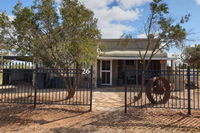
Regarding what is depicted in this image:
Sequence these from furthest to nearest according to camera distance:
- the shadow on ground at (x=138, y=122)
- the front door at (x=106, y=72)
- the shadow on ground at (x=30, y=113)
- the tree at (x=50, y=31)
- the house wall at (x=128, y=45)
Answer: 1. the house wall at (x=128, y=45)
2. the front door at (x=106, y=72)
3. the tree at (x=50, y=31)
4. the shadow on ground at (x=30, y=113)
5. the shadow on ground at (x=138, y=122)

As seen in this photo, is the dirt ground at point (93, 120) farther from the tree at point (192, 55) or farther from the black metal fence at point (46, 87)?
the tree at point (192, 55)

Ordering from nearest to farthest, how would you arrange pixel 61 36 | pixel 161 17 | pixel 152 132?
pixel 152 132, pixel 61 36, pixel 161 17

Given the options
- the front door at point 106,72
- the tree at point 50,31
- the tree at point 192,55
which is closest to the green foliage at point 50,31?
the tree at point 50,31

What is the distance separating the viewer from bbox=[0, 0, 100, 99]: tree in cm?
693

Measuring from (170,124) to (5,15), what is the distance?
739cm

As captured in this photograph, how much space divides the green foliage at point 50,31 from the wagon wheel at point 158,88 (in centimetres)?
285

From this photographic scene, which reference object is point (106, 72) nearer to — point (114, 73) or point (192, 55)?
point (114, 73)

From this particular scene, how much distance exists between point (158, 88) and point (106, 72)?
23.7 ft

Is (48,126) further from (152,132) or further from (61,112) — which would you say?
(152,132)

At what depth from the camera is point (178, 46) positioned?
26.2ft

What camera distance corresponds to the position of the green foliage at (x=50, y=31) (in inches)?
273

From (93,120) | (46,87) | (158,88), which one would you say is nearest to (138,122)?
(93,120)

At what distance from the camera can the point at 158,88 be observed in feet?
25.0

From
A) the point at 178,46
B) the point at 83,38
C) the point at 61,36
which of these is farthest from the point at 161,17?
the point at 61,36
